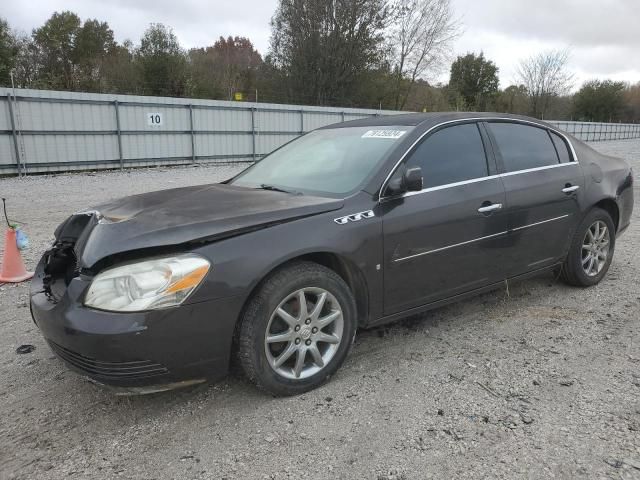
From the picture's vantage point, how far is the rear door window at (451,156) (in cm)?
337

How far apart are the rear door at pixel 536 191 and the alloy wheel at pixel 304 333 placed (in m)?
1.63

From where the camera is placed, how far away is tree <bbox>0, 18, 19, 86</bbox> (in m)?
27.9

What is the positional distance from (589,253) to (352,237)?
9.15 feet

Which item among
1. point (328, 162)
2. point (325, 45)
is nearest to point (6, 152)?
point (328, 162)

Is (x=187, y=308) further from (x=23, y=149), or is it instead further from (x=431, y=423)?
(x=23, y=149)

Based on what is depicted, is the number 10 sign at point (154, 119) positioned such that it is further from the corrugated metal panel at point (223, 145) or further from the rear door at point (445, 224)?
the rear door at point (445, 224)

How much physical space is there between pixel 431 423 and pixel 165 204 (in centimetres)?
197

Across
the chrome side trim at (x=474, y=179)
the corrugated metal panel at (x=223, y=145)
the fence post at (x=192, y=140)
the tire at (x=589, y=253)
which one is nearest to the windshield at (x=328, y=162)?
the chrome side trim at (x=474, y=179)

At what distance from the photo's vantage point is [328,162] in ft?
11.8

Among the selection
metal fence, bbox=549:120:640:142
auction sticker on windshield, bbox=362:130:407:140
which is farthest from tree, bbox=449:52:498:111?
auction sticker on windshield, bbox=362:130:407:140

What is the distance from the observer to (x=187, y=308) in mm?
2383

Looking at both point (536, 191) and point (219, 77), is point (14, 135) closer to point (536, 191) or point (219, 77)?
point (536, 191)

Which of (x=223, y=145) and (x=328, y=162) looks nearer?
(x=328, y=162)

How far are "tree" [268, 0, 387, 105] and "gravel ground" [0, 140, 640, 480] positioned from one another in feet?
→ 103
